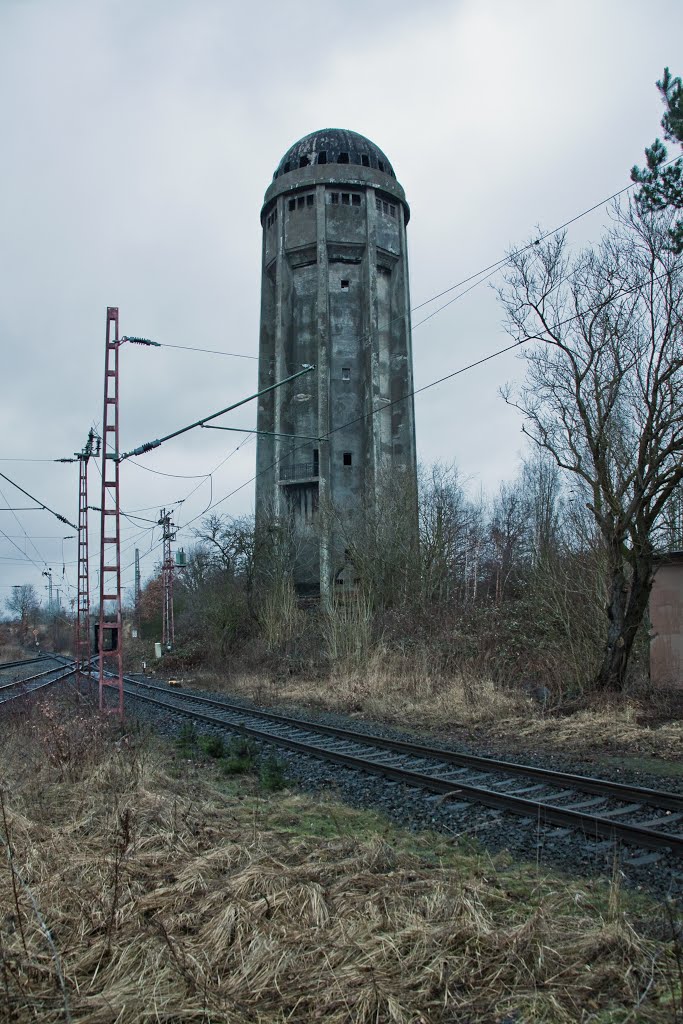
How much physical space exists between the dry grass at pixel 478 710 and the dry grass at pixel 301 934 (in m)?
6.28

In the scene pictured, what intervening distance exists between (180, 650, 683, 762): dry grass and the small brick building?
2026mm

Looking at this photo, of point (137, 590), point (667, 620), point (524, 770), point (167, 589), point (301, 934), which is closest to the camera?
point (301, 934)

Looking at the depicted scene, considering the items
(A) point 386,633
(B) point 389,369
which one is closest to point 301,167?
(B) point 389,369

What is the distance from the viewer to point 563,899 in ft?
16.0

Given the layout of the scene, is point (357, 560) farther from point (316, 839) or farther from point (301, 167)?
point (301, 167)

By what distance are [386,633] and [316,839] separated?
641 inches

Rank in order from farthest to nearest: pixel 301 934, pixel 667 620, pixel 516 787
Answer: pixel 667 620
pixel 516 787
pixel 301 934

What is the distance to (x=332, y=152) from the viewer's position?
4822 cm

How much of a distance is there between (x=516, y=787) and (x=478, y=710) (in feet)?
21.4

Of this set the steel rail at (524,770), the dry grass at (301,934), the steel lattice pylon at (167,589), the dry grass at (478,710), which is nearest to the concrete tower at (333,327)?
the steel lattice pylon at (167,589)

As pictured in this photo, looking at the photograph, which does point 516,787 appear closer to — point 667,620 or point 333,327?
point 667,620

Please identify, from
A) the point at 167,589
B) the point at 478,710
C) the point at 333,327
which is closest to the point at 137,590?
the point at 167,589

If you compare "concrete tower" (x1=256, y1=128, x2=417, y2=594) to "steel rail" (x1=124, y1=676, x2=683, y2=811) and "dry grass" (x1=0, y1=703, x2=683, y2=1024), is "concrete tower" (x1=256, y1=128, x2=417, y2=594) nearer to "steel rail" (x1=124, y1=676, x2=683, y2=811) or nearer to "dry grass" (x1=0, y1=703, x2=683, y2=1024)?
"steel rail" (x1=124, y1=676, x2=683, y2=811)

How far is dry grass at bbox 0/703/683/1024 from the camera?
3.35 meters
